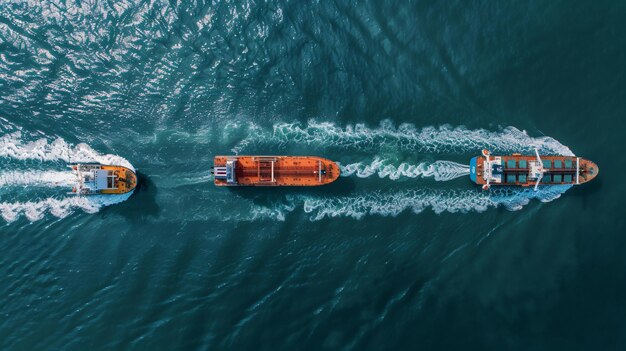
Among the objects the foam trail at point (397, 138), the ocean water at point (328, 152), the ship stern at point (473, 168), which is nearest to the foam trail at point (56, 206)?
the ocean water at point (328, 152)

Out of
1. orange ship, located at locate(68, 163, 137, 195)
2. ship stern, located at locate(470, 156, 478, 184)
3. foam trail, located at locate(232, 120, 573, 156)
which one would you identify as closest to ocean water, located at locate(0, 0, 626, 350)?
foam trail, located at locate(232, 120, 573, 156)

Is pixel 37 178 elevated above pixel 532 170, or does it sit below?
below

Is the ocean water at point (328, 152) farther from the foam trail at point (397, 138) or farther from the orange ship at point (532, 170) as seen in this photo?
the orange ship at point (532, 170)

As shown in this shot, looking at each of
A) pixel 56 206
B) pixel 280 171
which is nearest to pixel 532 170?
pixel 280 171

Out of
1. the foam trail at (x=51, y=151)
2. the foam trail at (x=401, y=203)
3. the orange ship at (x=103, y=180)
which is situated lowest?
the foam trail at (x=401, y=203)

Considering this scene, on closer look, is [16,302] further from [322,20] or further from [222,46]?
[322,20]

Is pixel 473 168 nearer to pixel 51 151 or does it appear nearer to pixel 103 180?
pixel 103 180

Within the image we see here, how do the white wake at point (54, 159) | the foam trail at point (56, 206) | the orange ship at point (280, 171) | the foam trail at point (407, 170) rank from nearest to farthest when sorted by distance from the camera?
the orange ship at point (280, 171), the foam trail at point (56, 206), the white wake at point (54, 159), the foam trail at point (407, 170)
